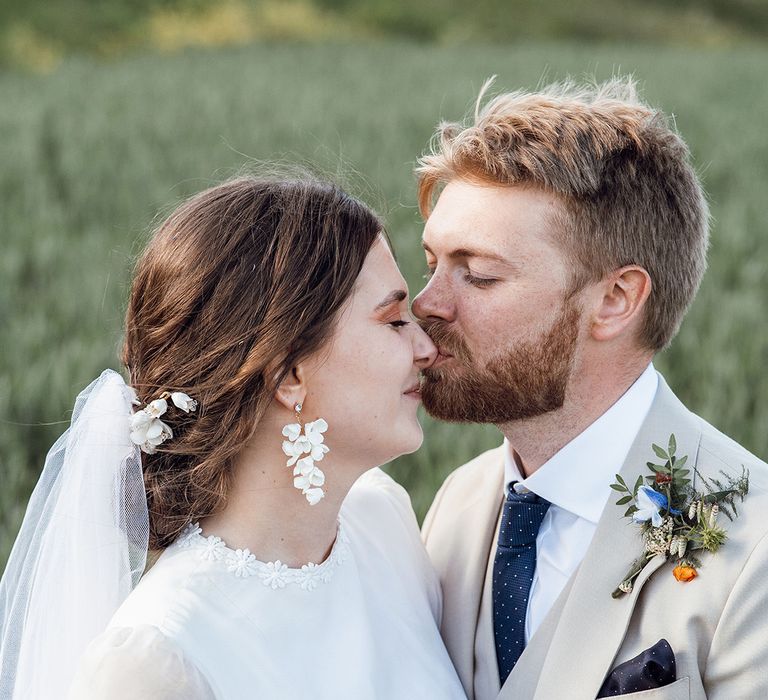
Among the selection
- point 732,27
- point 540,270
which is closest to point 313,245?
point 540,270

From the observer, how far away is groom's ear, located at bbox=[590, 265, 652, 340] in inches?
119

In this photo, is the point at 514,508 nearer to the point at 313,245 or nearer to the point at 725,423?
the point at 313,245

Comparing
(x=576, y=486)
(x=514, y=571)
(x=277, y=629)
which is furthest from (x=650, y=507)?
(x=277, y=629)

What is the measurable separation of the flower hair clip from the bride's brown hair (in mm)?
35

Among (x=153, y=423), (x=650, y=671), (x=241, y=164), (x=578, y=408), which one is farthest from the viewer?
(x=241, y=164)

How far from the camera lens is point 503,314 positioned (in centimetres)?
302

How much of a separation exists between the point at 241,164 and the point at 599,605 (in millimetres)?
7269

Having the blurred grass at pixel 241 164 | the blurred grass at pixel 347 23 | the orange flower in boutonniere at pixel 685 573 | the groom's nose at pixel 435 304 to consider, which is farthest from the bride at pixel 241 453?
the blurred grass at pixel 347 23

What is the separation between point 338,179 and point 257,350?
2.17 ft

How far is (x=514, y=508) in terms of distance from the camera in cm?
297

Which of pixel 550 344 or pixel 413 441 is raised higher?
pixel 550 344

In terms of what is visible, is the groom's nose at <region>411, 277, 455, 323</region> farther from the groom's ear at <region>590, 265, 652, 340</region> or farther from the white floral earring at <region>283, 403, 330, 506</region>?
the white floral earring at <region>283, 403, 330, 506</region>

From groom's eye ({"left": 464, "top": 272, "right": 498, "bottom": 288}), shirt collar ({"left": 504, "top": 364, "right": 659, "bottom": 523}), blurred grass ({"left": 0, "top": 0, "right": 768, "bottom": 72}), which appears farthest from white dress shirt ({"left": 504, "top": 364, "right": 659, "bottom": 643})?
blurred grass ({"left": 0, "top": 0, "right": 768, "bottom": 72})

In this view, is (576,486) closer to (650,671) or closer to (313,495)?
(650,671)
